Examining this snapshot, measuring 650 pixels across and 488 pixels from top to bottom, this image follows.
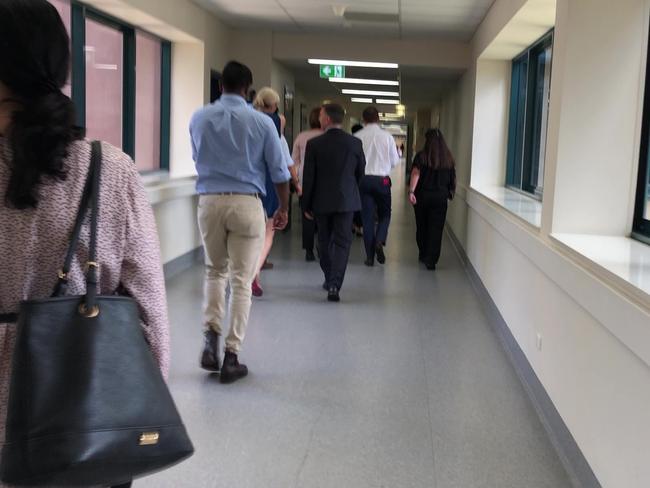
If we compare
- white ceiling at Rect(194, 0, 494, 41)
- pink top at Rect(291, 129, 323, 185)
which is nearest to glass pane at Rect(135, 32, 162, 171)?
white ceiling at Rect(194, 0, 494, 41)

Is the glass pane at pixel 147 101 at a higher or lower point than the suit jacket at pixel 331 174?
higher

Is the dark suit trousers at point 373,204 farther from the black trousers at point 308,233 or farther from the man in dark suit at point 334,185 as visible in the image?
the man in dark suit at point 334,185

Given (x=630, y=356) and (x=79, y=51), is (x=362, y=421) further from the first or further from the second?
(x=79, y=51)

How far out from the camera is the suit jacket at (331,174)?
5620mm

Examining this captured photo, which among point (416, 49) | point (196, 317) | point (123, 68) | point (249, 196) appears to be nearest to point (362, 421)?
point (249, 196)

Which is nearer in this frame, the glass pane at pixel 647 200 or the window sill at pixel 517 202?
the glass pane at pixel 647 200

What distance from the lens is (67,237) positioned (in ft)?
4.22

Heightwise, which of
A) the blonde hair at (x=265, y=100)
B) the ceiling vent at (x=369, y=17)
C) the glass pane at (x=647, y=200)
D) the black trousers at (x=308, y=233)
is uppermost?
the ceiling vent at (x=369, y=17)

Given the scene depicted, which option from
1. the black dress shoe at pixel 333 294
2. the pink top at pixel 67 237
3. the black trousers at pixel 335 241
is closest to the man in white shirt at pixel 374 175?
the black trousers at pixel 335 241

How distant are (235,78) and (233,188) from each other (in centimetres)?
57

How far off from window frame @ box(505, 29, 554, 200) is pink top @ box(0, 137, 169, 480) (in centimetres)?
501

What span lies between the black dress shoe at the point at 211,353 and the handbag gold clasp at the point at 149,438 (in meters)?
2.64

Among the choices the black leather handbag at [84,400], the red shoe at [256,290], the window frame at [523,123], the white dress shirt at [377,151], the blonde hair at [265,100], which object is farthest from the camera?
the white dress shirt at [377,151]

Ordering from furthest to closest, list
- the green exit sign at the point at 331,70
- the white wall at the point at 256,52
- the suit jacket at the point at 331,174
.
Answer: the green exit sign at the point at 331,70 → the white wall at the point at 256,52 → the suit jacket at the point at 331,174
